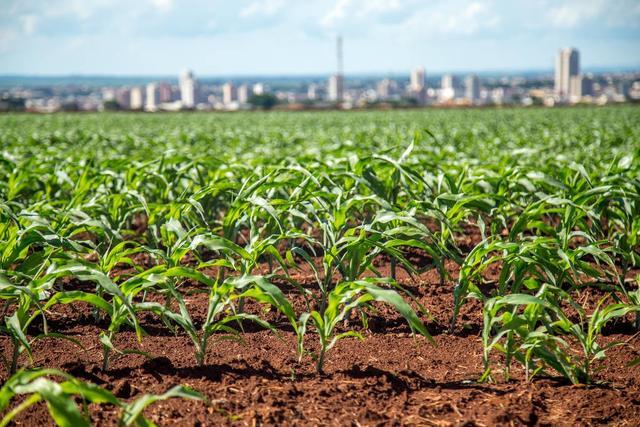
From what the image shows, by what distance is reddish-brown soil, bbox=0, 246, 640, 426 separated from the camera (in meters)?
2.04

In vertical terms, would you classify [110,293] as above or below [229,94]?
below

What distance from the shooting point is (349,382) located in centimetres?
230

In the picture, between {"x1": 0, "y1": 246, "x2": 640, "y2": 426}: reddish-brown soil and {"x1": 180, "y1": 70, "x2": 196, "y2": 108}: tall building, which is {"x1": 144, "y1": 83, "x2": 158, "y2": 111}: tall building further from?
{"x1": 0, "y1": 246, "x2": 640, "y2": 426}: reddish-brown soil

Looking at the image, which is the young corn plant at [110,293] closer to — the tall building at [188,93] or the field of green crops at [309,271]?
the field of green crops at [309,271]

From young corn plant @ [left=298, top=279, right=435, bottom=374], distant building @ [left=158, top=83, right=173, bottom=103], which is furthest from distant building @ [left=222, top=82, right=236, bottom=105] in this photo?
young corn plant @ [left=298, top=279, right=435, bottom=374]

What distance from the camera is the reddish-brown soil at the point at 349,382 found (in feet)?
6.70

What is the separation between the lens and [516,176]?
409 centimetres

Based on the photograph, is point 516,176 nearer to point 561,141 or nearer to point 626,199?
point 626,199

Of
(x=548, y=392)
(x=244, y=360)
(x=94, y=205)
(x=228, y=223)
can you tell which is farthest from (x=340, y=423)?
(x=94, y=205)

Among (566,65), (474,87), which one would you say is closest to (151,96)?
(474,87)

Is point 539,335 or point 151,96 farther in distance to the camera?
point 151,96

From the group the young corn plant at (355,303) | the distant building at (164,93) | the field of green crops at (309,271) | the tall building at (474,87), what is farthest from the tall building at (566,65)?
the young corn plant at (355,303)

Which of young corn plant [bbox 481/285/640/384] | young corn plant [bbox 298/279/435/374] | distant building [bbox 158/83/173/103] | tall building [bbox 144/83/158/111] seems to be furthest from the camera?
distant building [bbox 158/83/173/103]

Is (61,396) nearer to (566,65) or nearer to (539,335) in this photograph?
(539,335)
